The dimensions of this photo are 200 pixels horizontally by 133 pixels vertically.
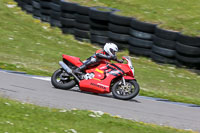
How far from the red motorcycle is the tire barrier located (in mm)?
3828

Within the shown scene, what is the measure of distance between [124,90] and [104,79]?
55 centimetres

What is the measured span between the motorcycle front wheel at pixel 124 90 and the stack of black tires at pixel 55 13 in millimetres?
9863

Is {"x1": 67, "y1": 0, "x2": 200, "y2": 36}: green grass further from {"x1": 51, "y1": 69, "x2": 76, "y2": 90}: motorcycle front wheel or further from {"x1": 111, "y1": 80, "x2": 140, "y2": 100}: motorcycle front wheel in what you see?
{"x1": 51, "y1": 69, "x2": 76, "y2": 90}: motorcycle front wheel

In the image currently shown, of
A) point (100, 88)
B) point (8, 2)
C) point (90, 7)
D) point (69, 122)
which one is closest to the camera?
point (69, 122)

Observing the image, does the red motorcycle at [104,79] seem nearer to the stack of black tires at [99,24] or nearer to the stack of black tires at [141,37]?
the stack of black tires at [141,37]

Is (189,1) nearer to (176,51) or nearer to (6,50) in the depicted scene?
A: (176,51)

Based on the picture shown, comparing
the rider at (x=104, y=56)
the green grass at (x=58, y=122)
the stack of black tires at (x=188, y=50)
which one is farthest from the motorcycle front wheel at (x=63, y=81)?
the stack of black tires at (x=188, y=50)

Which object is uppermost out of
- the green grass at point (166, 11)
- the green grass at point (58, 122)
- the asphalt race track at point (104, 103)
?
the green grass at point (166, 11)

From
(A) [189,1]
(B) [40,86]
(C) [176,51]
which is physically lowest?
(B) [40,86]

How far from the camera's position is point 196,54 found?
12352 millimetres

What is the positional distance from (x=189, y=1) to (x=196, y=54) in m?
5.28

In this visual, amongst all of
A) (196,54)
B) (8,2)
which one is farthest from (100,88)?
(8,2)

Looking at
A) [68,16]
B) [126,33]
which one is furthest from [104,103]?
[68,16]

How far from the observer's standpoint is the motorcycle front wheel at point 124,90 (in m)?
8.95
